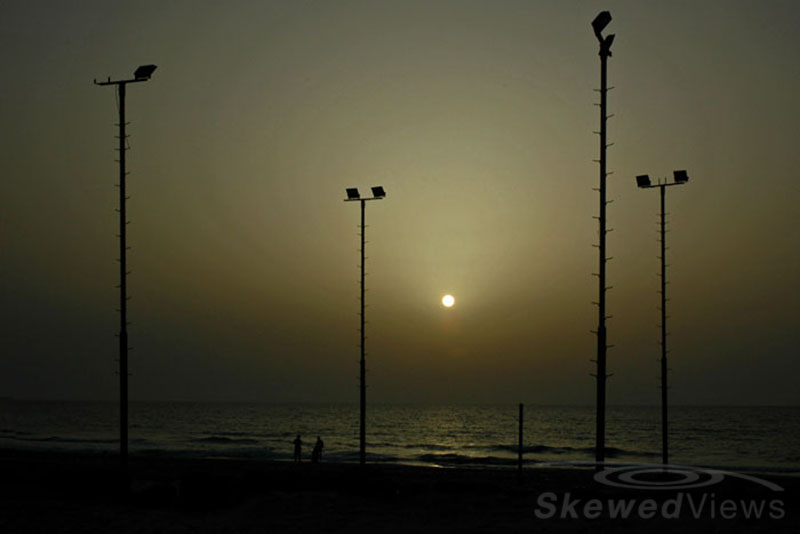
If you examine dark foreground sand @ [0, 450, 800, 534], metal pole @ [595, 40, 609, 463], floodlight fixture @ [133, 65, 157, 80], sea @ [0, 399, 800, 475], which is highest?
floodlight fixture @ [133, 65, 157, 80]

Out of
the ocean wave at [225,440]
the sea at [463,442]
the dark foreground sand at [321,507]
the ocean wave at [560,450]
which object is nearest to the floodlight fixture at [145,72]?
the dark foreground sand at [321,507]

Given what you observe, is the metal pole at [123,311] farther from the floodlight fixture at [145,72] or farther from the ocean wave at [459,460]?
the ocean wave at [459,460]

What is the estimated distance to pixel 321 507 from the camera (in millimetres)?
17812

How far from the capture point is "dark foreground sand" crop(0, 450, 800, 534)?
1622cm

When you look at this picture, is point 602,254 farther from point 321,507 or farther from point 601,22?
point 321,507

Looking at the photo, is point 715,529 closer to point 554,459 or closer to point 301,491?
point 301,491

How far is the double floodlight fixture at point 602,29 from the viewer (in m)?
18.3

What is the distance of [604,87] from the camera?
1945 centimetres

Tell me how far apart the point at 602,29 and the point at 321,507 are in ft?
38.3

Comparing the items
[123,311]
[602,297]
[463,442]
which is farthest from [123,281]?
[463,442]

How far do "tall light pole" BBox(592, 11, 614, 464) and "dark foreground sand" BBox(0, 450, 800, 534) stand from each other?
159 centimetres

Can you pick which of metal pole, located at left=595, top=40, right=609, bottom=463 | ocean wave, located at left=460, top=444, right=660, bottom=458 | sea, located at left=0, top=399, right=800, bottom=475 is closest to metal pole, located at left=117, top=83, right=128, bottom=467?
metal pole, located at left=595, top=40, right=609, bottom=463

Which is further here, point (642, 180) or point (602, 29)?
point (642, 180)

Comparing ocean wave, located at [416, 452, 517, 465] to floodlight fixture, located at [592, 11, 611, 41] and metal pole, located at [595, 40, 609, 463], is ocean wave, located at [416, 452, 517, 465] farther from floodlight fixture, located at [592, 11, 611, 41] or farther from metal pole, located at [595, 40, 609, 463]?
floodlight fixture, located at [592, 11, 611, 41]
